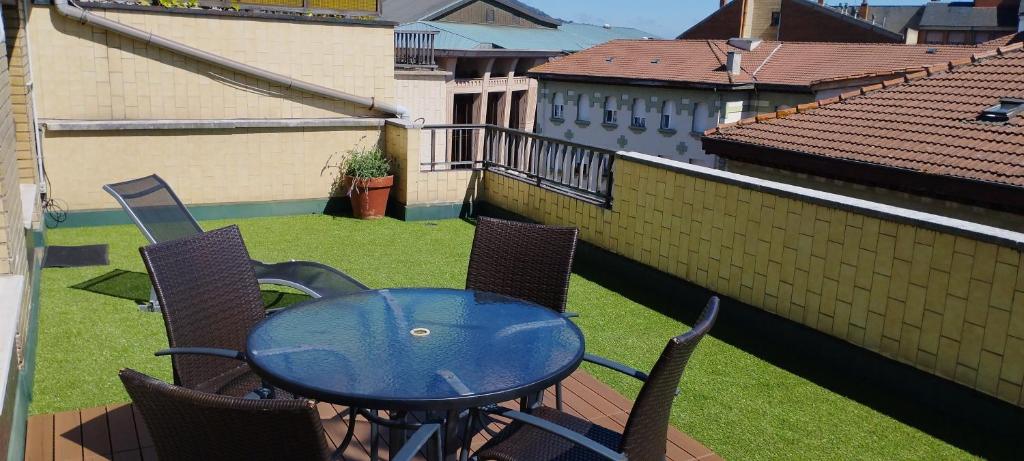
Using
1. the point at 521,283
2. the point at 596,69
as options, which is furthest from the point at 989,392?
the point at 596,69

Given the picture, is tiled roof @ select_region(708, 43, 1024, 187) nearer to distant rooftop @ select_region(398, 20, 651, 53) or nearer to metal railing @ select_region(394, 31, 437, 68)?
metal railing @ select_region(394, 31, 437, 68)

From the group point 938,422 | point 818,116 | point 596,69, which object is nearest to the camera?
point 938,422

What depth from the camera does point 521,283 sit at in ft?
15.1

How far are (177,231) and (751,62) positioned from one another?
2588 centimetres

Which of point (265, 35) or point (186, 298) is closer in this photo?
point (186, 298)

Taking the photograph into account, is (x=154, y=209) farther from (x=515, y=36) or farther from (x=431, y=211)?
(x=515, y=36)

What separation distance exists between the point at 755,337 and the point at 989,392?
1.83 meters

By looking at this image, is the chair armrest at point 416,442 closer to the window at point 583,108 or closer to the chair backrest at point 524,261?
the chair backrest at point 524,261

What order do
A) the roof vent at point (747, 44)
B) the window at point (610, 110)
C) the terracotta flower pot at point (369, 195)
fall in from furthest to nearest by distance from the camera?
the window at point (610, 110) < the roof vent at point (747, 44) < the terracotta flower pot at point (369, 195)

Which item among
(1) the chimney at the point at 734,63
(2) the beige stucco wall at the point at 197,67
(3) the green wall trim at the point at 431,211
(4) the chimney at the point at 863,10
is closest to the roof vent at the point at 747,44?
(1) the chimney at the point at 734,63

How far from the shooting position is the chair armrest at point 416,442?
9.43 feet

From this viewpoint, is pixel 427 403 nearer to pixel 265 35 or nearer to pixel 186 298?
pixel 186 298

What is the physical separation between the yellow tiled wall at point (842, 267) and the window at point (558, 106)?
26.6 m

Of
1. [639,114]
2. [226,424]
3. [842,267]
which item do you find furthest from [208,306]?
[639,114]
